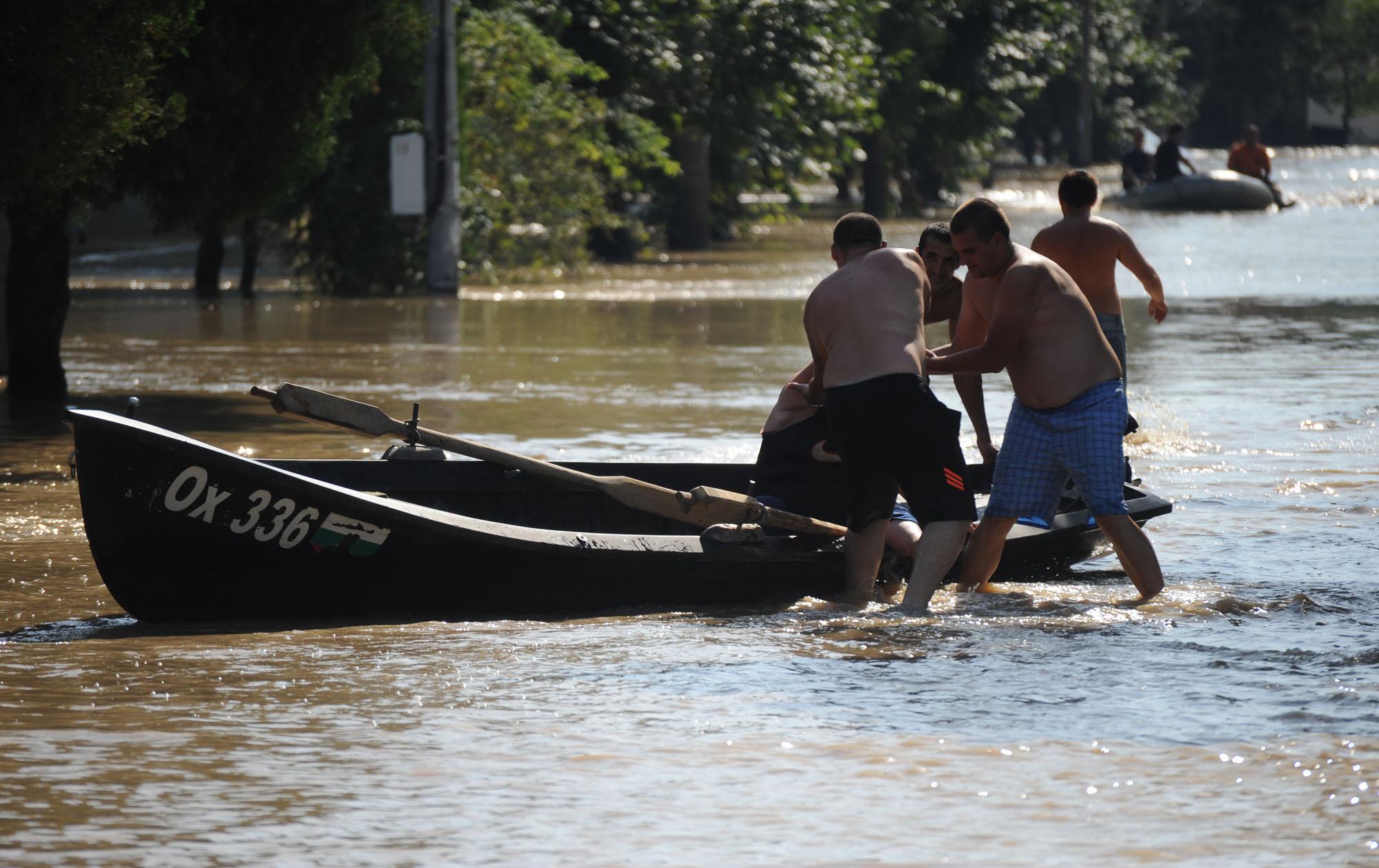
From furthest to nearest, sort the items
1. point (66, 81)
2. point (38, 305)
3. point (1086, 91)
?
point (1086, 91)
point (38, 305)
point (66, 81)

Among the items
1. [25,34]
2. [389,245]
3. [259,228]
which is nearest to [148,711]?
[25,34]

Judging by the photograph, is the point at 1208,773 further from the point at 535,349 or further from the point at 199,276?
the point at 199,276

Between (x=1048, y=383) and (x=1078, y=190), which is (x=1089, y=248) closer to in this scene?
(x=1078, y=190)

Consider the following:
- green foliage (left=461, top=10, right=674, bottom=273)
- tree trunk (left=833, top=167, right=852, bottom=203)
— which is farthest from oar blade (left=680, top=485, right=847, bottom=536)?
tree trunk (left=833, top=167, right=852, bottom=203)

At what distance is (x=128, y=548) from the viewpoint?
7.68 meters

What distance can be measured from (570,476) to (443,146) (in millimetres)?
15507

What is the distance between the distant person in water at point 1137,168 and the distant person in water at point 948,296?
38948mm

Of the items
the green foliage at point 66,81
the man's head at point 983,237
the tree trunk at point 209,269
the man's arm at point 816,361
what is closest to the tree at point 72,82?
the green foliage at point 66,81

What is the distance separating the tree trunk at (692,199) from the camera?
110ft

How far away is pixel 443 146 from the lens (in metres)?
23.5

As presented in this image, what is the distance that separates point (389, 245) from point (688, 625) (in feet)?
57.6

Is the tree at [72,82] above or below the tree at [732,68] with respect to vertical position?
below

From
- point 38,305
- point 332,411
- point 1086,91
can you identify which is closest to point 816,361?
point 332,411

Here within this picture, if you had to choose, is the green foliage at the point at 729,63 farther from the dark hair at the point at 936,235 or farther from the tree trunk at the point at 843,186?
the tree trunk at the point at 843,186
